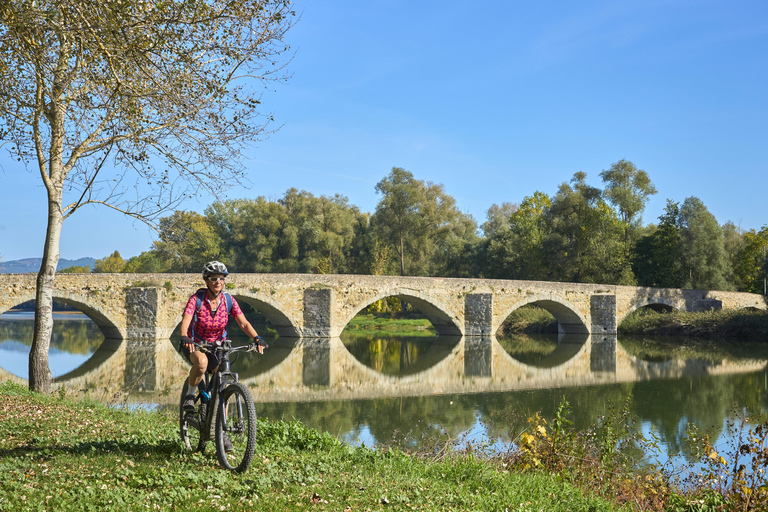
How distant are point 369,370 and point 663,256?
25.8 meters

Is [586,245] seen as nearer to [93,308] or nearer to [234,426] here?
[93,308]

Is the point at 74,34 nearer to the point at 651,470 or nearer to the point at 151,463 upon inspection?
the point at 151,463

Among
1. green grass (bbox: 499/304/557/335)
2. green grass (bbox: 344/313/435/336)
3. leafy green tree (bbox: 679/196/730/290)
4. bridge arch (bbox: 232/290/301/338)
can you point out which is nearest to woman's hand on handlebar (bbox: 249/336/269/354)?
bridge arch (bbox: 232/290/301/338)

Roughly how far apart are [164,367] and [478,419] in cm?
863

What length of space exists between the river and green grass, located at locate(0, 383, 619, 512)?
2.01 metres

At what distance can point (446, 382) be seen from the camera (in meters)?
14.3

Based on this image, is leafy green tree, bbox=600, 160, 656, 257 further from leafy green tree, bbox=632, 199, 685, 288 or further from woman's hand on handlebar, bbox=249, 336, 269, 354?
woman's hand on handlebar, bbox=249, 336, 269, 354

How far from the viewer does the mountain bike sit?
4.09 m

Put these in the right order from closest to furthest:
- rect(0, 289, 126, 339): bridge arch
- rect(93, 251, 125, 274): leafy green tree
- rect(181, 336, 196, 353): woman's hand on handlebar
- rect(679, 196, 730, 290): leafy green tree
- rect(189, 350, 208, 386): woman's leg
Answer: rect(181, 336, 196, 353): woman's hand on handlebar → rect(189, 350, 208, 386): woman's leg → rect(0, 289, 126, 339): bridge arch → rect(679, 196, 730, 290): leafy green tree → rect(93, 251, 125, 274): leafy green tree

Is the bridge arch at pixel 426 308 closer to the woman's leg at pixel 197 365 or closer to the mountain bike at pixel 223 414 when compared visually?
the mountain bike at pixel 223 414

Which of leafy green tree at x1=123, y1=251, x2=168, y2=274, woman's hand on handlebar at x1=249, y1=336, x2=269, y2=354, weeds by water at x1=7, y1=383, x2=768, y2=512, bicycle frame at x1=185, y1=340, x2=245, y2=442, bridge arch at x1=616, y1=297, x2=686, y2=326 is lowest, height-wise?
weeds by water at x1=7, y1=383, x2=768, y2=512

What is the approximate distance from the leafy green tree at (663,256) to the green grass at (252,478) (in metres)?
34.1

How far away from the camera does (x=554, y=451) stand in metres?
5.52

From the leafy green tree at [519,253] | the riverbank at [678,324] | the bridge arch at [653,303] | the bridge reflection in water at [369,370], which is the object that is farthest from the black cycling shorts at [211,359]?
the leafy green tree at [519,253]
